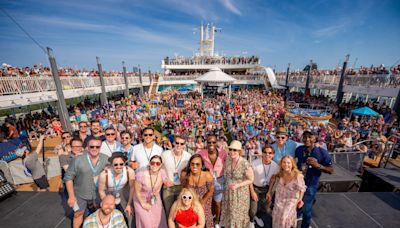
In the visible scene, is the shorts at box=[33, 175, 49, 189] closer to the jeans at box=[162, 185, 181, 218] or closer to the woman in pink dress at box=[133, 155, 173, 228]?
the woman in pink dress at box=[133, 155, 173, 228]

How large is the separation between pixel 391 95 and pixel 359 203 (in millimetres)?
12735

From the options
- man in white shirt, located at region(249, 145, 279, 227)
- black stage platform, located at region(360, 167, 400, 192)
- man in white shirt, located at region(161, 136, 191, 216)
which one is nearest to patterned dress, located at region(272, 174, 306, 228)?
man in white shirt, located at region(249, 145, 279, 227)

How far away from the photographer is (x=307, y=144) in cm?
304

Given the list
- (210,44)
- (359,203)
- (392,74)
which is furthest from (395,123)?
(210,44)

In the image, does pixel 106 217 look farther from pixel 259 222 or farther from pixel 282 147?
pixel 282 147

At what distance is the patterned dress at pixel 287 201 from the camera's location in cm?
253

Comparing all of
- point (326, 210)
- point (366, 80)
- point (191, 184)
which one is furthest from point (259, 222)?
point (366, 80)

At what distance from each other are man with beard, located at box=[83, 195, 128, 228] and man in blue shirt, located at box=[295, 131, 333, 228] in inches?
124

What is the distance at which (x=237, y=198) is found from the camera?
272 centimetres

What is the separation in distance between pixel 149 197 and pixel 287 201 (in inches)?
88.4

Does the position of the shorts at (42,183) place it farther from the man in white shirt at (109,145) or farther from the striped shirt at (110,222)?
the striped shirt at (110,222)

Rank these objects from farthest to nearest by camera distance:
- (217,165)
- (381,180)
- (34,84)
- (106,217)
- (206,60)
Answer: (206,60), (34,84), (381,180), (217,165), (106,217)

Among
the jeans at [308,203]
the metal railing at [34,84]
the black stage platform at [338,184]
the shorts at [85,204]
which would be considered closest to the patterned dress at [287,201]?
the jeans at [308,203]

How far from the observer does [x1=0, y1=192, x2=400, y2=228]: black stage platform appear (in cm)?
318
